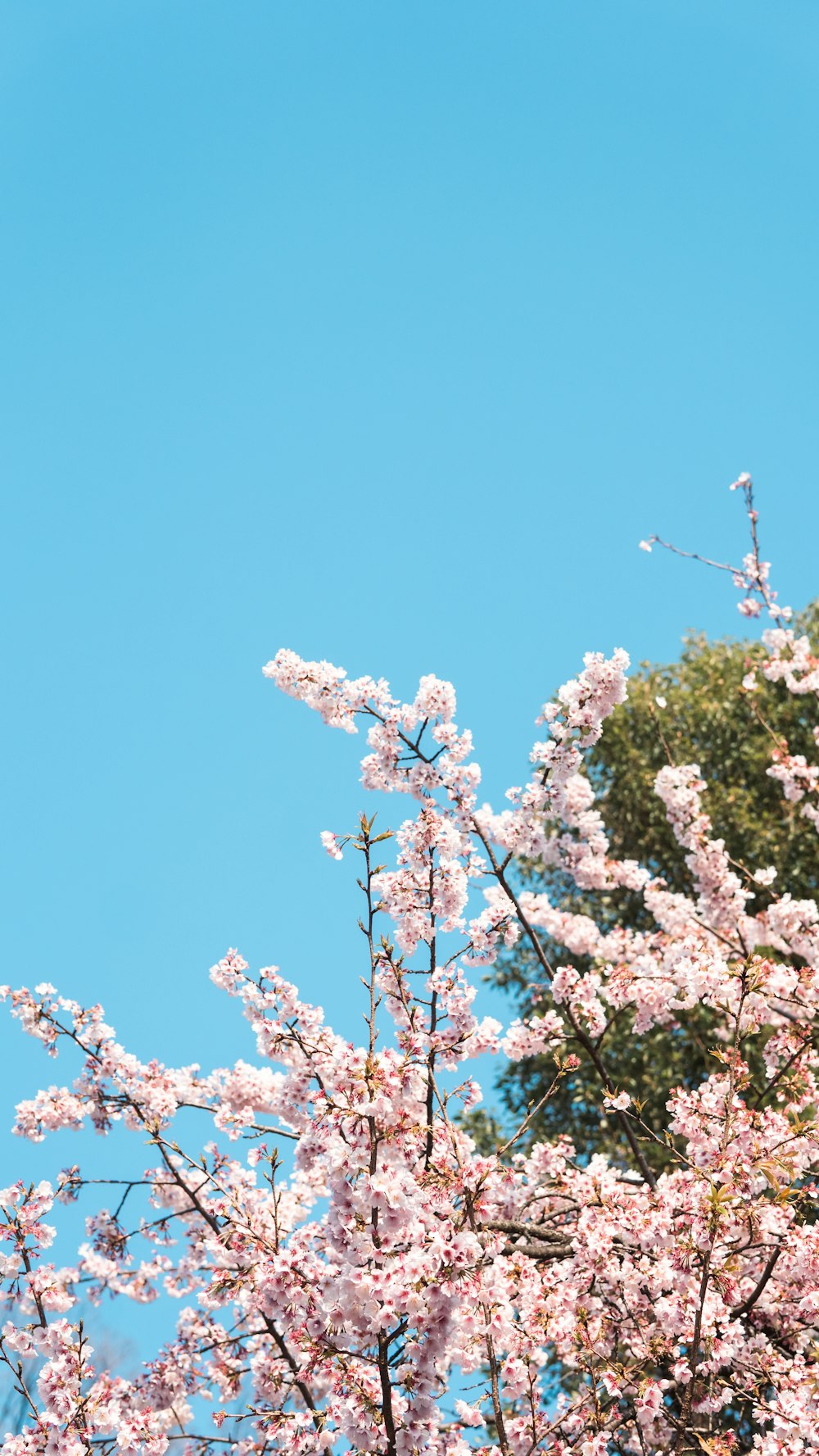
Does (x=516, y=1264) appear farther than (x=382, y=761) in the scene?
No

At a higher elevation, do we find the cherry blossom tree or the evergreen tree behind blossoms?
the evergreen tree behind blossoms

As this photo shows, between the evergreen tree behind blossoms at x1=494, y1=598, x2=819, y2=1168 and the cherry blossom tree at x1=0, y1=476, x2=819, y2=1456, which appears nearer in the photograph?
the cherry blossom tree at x1=0, y1=476, x2=819, y2=1456

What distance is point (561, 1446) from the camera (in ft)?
13.2

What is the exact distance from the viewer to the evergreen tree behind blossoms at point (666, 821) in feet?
35.4

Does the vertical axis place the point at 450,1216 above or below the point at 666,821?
below

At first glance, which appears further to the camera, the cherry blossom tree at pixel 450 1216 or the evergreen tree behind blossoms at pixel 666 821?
the evergreen tree behind blossoms at pixel 666 821

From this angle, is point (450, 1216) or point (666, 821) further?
point (666, 821)

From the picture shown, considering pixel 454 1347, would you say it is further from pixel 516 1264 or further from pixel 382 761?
pixel 382 761

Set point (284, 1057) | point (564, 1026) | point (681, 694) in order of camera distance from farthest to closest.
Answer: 1. point (681, 694)
2. point (564, 1026)
3. point (284, 1057)

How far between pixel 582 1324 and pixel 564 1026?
2.09 m

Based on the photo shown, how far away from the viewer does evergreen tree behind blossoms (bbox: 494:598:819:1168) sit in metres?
10.8

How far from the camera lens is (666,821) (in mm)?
11156

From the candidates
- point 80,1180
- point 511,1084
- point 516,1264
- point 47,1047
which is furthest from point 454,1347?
point 511,1084

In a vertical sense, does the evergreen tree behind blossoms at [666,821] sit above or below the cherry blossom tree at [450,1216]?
above
